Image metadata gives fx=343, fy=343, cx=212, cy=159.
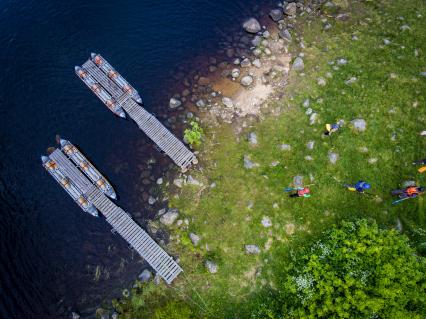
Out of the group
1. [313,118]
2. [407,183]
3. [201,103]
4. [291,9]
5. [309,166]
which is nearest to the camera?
[407,183]

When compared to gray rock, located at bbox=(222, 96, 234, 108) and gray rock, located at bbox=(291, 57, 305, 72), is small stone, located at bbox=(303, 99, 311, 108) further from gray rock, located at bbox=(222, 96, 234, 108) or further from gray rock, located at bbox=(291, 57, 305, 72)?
gray rock, located at bbox=(222, 96, 234, 108)

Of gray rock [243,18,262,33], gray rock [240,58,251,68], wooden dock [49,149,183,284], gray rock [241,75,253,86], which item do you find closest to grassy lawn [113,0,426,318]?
wooden dock [49,149,183,284]

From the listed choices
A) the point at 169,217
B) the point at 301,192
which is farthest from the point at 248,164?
the point at 169,217

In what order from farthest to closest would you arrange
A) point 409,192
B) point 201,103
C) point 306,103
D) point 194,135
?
1. point 201,103
2. point 306,103
3. point 194,135
4. point 409,192

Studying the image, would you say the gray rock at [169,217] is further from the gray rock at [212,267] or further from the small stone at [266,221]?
the small stone at [266,221]

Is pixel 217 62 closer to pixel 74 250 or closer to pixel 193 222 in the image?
pixel 193 222

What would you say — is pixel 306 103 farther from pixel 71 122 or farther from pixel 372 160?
pixel 71 122
